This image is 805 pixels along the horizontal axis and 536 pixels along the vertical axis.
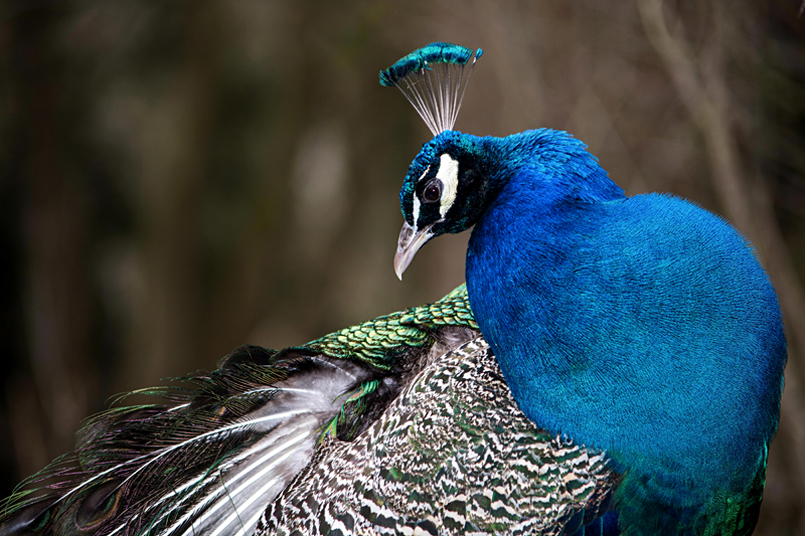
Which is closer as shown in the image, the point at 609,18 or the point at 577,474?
the point at 577,474

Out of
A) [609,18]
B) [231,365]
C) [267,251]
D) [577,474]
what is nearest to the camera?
[577,474]

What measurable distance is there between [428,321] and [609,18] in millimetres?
2484

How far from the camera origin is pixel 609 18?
3557 mm

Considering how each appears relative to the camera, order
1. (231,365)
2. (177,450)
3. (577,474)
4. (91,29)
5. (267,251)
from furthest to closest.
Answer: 1. (267,251)
2. (91,29)
3. (231,365)
4. (177,450)
5. (577,474)

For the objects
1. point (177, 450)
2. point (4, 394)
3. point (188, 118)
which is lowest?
point (177, 450)

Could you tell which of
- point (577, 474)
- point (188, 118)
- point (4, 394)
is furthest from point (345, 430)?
point (4, 394)

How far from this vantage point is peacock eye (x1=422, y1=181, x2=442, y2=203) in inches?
59.2

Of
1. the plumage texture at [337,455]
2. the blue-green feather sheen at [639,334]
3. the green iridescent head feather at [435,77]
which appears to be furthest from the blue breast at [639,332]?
the green iridescent head feather at [435,77]

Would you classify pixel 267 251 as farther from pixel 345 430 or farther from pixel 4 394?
pixel 345 430

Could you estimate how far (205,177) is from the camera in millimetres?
4395

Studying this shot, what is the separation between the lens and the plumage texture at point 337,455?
1417 mm

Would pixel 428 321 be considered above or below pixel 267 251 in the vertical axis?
below

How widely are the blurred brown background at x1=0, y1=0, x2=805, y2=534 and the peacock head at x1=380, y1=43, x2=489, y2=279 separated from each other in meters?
2.15

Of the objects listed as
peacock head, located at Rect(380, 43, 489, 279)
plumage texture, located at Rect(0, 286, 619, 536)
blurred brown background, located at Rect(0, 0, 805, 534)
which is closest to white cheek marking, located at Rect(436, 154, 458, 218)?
peacock head, located at Rect(380, 43, 489, 279)
